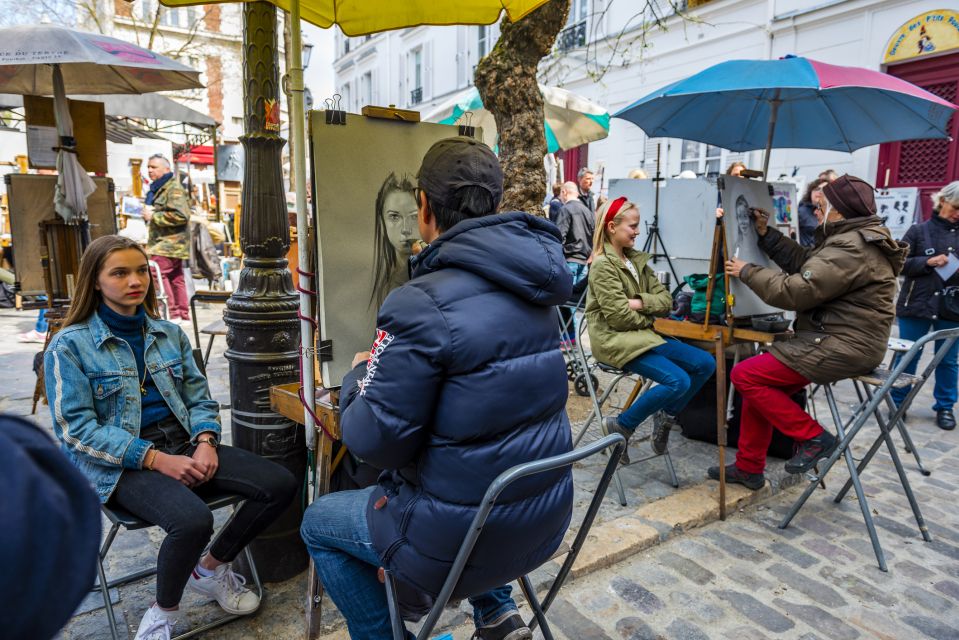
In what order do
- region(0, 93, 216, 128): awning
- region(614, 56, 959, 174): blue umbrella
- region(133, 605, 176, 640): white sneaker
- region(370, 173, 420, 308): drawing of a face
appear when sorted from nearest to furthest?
region(133, 605, 176, 640): white sneaker
region(370, 173, 420, 308): drawing of a face
region(614, 56, 959, 174): blue umbrella
region(0, 93, 216, 128): awning

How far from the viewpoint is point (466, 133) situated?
2.73 m

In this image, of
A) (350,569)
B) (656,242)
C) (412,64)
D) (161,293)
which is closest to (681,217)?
(656,242)

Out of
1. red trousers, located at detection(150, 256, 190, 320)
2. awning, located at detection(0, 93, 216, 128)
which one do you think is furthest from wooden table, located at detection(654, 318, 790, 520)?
awning, located at detection(0, 93, 216, 128)

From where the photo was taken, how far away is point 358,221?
2.43m

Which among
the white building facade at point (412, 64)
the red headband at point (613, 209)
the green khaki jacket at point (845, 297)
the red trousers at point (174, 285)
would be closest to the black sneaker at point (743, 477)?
the green khaki jacket at point (845, 297)

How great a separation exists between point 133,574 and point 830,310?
12.0 ft

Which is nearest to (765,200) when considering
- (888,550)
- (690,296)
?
(690,296)

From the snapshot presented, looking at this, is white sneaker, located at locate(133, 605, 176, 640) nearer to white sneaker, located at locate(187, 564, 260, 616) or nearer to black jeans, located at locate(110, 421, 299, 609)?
black jeans, located at locate(110, 421, 299, 609)

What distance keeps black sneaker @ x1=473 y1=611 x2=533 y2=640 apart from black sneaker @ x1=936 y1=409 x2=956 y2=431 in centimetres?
464

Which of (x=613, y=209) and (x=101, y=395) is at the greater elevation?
(x=613, y=209)

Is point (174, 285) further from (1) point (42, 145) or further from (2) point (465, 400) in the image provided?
(2) point (465, 400)

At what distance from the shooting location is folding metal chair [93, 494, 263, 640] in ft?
7.01

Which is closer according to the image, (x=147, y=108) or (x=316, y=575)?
(x=316, y=575)

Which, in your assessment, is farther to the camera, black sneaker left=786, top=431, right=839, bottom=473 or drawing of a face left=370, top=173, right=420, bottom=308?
black sneaker left=786, top=431, right=839, bottom=473
